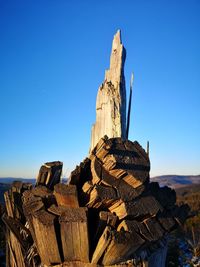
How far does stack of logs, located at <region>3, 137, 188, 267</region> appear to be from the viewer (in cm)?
178

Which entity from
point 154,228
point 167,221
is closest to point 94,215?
point 154,228

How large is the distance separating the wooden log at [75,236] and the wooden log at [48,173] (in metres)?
0.47

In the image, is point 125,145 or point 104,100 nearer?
point 125,145

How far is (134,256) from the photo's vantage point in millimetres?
1856

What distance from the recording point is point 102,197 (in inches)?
75.0

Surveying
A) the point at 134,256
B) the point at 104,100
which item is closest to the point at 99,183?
the point at 134,256

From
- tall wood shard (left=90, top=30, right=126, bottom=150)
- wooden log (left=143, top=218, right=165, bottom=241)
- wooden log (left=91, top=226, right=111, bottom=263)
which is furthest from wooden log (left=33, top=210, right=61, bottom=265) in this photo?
tall wood shard (left=90, top=30, right=126, bottom=150)

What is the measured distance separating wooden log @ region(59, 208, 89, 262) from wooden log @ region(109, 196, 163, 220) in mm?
248

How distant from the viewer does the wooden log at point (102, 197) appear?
191cm

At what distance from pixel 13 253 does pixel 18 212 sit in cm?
32

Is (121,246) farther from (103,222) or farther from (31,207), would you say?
(31,207)

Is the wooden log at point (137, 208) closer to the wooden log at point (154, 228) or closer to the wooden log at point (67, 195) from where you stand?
the wooden log at point (154, 228)

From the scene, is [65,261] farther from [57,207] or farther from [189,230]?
[189,230]

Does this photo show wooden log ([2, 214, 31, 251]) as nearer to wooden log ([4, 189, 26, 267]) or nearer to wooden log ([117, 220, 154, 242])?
wooden log ([4, 189, 26, 267])
